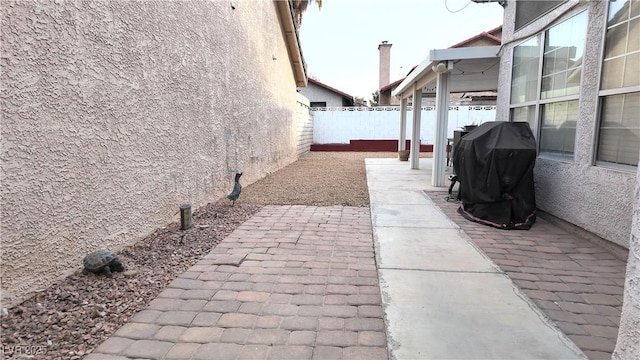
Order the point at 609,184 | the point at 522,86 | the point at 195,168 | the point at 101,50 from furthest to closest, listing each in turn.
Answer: the point at 522,86, the point at 195,168, the point at 609,184, the point at 101,50

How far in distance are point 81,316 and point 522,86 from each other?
23.3 feet

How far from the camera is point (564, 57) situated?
5223mm

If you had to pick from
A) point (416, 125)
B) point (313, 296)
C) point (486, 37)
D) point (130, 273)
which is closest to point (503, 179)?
point (313, 296)

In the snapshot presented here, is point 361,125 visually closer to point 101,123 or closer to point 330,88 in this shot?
point 330,88

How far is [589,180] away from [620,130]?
671 millimetres

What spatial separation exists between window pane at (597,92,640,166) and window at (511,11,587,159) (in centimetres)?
58

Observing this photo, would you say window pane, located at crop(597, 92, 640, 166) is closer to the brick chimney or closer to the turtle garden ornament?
the turtle garden ornament

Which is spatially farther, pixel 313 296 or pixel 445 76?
pixel 445 76

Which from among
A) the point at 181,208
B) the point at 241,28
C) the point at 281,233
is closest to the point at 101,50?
the point at 181,208

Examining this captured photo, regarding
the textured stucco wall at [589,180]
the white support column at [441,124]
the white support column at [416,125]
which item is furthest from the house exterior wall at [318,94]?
the textured stucco wall at [589,180]

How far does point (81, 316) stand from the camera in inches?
104

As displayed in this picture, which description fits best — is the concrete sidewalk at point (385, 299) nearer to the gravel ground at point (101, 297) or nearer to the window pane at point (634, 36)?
the gravel ground at point (101, 297)

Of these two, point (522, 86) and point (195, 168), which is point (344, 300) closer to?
point (195, 168)

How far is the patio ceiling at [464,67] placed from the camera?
7.10 m
